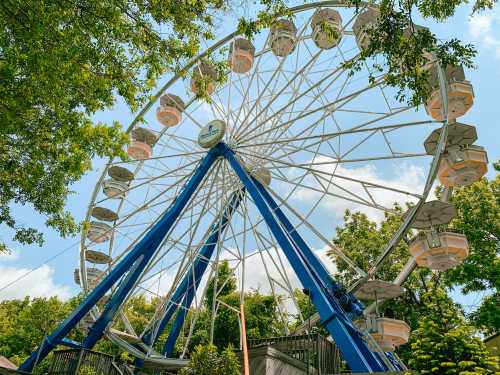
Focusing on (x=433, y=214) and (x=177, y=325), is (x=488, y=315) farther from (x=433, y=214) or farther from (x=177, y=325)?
(x=177, y=325)

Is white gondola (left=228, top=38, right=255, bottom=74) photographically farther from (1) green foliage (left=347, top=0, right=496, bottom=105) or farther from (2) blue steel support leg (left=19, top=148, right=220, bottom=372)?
(1) green foliage (left=347, top=0, right=496, bottom=105)

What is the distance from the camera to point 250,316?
974 inches

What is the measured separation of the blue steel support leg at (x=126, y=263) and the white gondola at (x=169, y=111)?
3848mm

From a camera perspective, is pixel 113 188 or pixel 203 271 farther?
pixel 113 188

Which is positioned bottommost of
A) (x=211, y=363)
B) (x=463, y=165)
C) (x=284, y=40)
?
(x=211, y=363)

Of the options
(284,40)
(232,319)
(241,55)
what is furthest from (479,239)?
(232,319)

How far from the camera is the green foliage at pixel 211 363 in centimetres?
886

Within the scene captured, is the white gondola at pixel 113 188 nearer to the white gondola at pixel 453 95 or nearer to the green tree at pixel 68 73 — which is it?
the green tree at pixel 68 73

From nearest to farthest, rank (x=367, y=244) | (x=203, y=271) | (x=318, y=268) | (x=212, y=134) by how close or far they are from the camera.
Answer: (x=318, y=268) → (x=212, y=134) → (x=203, y=271) → (x=367, y=244)

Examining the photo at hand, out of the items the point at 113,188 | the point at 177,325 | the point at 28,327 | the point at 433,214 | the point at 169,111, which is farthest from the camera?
the point at 28,327

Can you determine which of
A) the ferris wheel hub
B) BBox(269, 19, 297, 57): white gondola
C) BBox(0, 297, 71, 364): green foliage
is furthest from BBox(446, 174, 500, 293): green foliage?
BBox(0, 297, 71, 364): green foliage

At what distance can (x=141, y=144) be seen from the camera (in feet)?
60.3

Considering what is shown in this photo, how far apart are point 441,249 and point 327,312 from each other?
346 cm

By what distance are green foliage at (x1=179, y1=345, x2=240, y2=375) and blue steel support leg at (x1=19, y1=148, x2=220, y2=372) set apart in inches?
231
